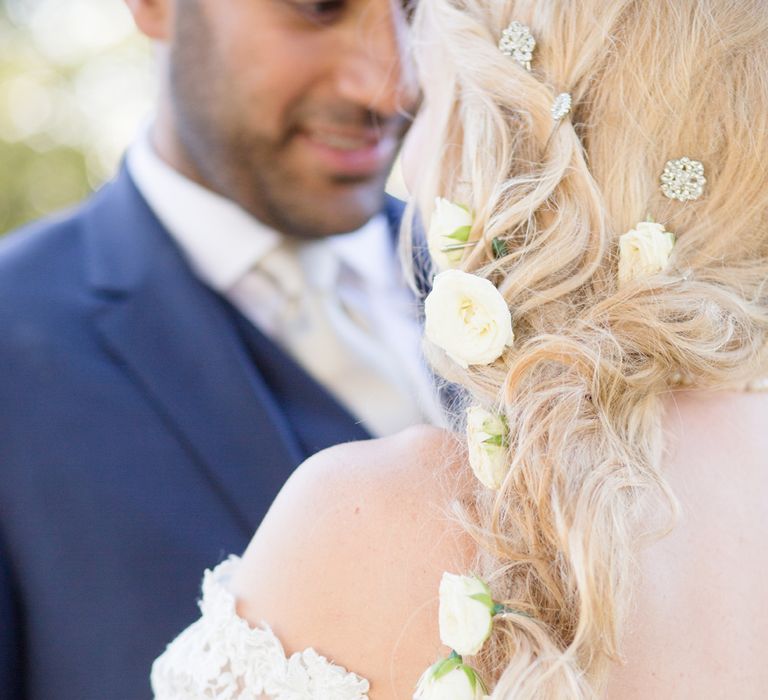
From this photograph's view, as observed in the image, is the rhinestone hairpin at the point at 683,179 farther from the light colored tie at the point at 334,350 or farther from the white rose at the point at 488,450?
the light colored tie at the point at 334,350

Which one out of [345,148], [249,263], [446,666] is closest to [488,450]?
[446,666]

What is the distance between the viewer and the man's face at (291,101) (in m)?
2.13

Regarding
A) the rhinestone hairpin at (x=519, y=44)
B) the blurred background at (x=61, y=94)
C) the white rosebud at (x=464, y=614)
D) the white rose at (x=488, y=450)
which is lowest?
the blurred background at (x=61, y=94)

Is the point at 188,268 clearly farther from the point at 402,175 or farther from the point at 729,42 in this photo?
the point at 729,42

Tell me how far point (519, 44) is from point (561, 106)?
12 cm

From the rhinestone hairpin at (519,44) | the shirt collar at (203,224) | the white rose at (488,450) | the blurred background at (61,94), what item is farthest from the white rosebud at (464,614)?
the blurred background at (61,94)

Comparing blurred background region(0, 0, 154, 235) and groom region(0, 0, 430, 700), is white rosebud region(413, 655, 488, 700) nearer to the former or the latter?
groom region(0, 0, 430, 700)

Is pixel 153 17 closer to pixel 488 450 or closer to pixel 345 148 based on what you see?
pixel 345 148

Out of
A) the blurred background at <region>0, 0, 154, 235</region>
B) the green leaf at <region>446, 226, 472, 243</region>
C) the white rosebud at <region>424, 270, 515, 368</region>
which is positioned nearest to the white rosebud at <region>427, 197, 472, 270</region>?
the green leaf at <region>446, 226, 472, 243</region>

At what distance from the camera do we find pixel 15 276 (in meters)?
2.00

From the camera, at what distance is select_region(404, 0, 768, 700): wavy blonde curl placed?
1182mm

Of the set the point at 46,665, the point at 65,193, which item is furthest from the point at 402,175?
the point at 65,193

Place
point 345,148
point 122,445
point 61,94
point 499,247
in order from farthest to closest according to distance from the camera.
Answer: point 61,94
point 345,148
point 122,445
point 499,247

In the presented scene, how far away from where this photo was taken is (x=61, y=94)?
9.57m
